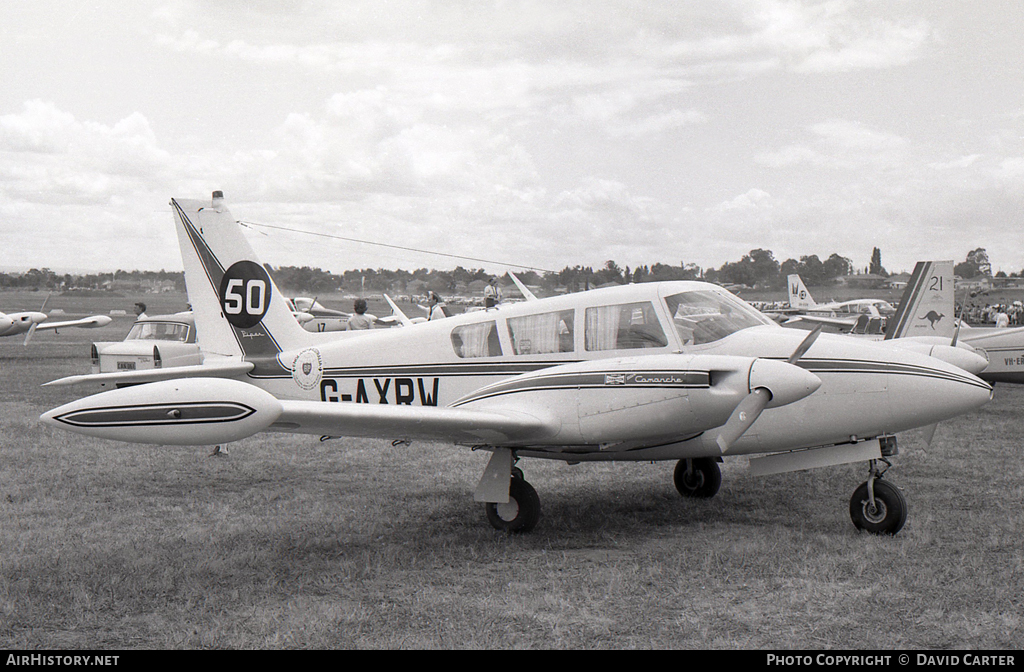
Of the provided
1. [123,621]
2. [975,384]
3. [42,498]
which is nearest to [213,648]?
[123,621]

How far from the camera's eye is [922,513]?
7449mm

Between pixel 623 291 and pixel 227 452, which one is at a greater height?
pixel 623 291

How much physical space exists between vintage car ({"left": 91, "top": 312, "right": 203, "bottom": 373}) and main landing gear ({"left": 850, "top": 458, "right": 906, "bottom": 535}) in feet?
42.4

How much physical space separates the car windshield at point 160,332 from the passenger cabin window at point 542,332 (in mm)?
12388

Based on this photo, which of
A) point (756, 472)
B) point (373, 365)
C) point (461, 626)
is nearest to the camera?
point (461, 626)

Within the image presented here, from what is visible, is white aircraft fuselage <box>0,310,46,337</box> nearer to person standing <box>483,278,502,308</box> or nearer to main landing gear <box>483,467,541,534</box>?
person standing <box>483,278,502,308</box>

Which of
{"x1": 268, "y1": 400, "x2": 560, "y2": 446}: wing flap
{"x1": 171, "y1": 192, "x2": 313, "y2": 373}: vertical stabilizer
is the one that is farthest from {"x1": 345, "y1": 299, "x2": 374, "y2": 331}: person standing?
{"x1": 268, "y1": 400, "x2": 560, "y2": 446}: wing flap

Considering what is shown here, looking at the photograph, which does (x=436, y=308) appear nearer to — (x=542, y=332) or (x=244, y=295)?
(x=244, y=295)

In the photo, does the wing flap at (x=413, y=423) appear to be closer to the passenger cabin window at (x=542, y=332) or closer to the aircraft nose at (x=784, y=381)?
the passenger cabin window at (x=542, y=332)

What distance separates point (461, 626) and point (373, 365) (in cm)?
374

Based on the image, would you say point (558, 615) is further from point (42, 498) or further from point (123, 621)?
point (42, 498)

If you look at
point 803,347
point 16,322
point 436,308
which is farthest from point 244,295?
point 16,322

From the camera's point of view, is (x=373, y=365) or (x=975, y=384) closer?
(x=975, y=384)

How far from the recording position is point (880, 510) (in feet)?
21.6
